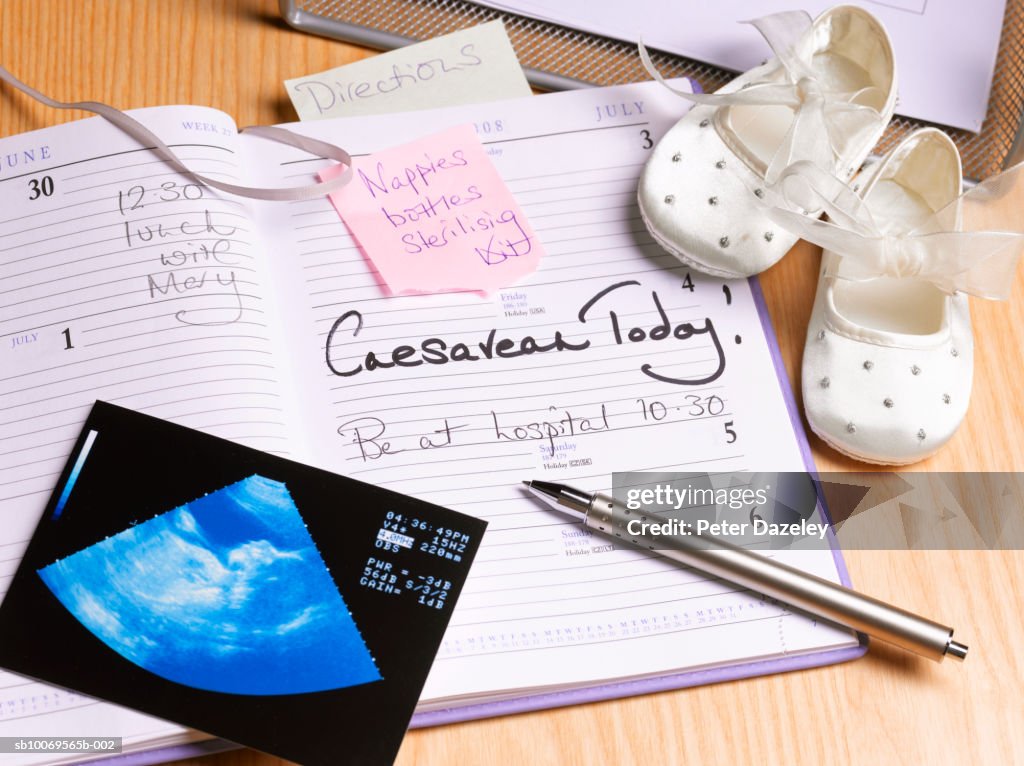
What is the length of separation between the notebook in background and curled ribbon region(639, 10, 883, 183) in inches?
3.1

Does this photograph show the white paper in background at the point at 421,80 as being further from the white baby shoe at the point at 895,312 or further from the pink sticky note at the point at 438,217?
the white baby shoe at the point at 895,312

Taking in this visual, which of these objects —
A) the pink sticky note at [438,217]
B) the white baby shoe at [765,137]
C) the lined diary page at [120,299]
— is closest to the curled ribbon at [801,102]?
the white baby shoe at [765,137]

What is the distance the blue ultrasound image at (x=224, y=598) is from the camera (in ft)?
1.44

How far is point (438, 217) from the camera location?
0.55 metres

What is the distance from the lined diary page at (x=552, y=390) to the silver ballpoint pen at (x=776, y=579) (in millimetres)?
11

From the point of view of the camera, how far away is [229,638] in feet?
1.45

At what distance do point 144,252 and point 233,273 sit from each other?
2.0 inches

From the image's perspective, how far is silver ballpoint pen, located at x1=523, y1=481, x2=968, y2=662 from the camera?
0.47 metres

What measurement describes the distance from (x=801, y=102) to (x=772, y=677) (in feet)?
1.06

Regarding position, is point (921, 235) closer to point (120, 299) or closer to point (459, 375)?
point (459, 375)

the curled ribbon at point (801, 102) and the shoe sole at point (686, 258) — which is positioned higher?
the curled ribbon at point (801, 102)

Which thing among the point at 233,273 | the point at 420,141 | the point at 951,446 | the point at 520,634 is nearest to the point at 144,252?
the point at 233,273

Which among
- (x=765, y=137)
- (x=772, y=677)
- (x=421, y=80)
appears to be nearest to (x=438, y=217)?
(x=421, y=80)

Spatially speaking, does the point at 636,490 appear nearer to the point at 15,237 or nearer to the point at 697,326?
the point at 697,326
